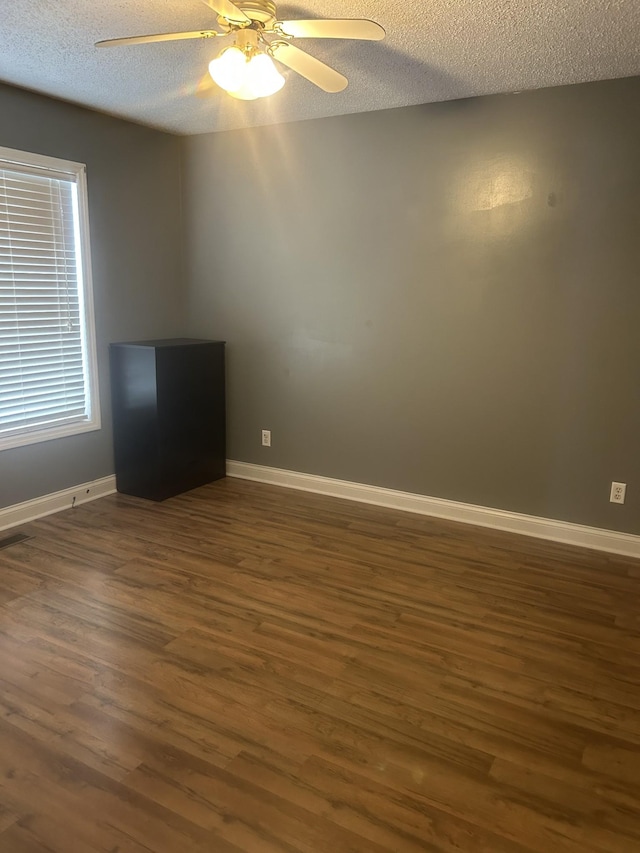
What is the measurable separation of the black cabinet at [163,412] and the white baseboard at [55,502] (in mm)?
113

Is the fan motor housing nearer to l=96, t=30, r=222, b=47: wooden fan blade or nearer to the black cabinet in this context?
l=96, t=30, r=222, b=47: wooden fan blade

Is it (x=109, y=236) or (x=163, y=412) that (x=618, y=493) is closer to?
(x=163, y=412)

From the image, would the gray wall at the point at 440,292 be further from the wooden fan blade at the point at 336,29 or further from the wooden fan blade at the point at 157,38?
the wooden fan blade at the point at 157,38

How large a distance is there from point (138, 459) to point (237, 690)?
2107 mm

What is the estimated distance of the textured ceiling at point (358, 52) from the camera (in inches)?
86.7

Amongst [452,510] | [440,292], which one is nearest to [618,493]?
[452,510]

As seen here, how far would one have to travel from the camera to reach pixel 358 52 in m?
2.57

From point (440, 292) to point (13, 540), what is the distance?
272 centimetres

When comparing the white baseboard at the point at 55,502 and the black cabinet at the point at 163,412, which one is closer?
the white baseboard at the point at 55,502

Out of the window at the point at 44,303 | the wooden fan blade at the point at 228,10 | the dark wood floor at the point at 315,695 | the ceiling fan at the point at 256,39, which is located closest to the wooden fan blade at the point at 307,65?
the ceiling fan at the point at 256,39

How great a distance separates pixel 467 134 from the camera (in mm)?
3234

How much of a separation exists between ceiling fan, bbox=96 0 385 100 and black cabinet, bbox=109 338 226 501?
1823mm

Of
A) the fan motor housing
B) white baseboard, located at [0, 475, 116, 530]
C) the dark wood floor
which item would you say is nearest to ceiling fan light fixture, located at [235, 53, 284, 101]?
the fan motor housing

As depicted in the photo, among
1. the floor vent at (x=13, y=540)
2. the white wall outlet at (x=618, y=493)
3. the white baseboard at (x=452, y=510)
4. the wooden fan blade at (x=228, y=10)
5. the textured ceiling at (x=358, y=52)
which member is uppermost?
the textured ceiling at (x=358, y=52)
